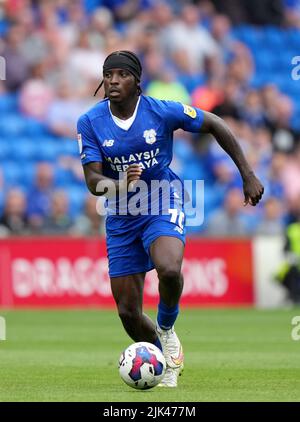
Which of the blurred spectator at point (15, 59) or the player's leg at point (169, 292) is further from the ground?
the blurred spectator at point (15, 59)

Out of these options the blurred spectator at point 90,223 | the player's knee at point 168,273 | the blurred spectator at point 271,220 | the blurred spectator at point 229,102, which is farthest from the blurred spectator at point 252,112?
the player's knee at point 168,273

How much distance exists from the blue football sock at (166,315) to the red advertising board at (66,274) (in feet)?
30.2

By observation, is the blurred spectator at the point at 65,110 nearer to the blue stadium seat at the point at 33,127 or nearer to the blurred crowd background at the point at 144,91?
the blurred crowd background at the point at 144,91

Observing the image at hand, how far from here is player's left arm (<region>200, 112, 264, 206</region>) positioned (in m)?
9.34

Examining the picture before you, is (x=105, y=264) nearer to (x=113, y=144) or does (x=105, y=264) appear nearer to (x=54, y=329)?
(x=54, y=329)

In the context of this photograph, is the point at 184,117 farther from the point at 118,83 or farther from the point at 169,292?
the point at 169,292

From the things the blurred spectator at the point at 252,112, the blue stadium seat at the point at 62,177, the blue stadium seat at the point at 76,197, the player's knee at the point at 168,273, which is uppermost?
the blurred spectator at the point at 252,112

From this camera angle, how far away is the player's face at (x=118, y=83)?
9.27m

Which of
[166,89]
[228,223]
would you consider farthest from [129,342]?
[166,89]

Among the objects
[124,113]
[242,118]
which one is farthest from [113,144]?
[242,118]

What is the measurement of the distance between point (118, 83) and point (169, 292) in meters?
1.65

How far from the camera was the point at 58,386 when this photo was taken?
30.3 feet

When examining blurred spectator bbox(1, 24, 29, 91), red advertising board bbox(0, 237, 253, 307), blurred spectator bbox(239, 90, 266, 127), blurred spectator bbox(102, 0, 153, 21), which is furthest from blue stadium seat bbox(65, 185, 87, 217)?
blurred spectator bbox(102, 0, 153, 21)

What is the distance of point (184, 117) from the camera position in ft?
31.5
